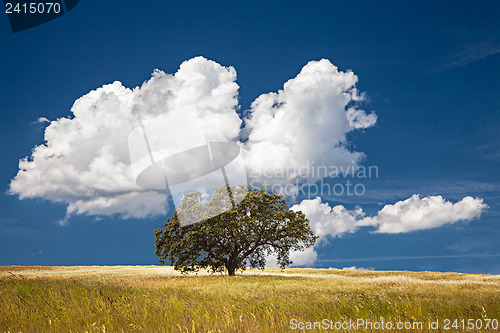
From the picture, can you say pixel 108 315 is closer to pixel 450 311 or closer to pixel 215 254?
pixel 450 311

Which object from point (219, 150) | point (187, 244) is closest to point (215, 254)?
point (187, 244)

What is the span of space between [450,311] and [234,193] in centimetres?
2420

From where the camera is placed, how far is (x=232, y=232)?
30.8 metres

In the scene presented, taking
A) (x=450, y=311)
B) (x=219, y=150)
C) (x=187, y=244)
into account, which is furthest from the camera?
(x=187, y=244)

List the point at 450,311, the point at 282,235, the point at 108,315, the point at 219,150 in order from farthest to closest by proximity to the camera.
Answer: the point at 282,235 < the point at 219,150 < the point at 450,311 < the point at 108,315

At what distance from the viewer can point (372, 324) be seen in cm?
590

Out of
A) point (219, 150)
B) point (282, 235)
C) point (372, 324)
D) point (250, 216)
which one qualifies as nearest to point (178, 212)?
point (250, 216)

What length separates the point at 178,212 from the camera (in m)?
32.6

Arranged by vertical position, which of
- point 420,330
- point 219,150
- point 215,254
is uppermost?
point 219,150

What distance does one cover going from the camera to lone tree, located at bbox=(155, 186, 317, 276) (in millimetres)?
30188

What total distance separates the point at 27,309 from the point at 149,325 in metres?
2.99

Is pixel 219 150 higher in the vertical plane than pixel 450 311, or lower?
higher

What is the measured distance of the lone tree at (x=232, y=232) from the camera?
3019 cm

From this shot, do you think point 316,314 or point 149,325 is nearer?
point 149,325
